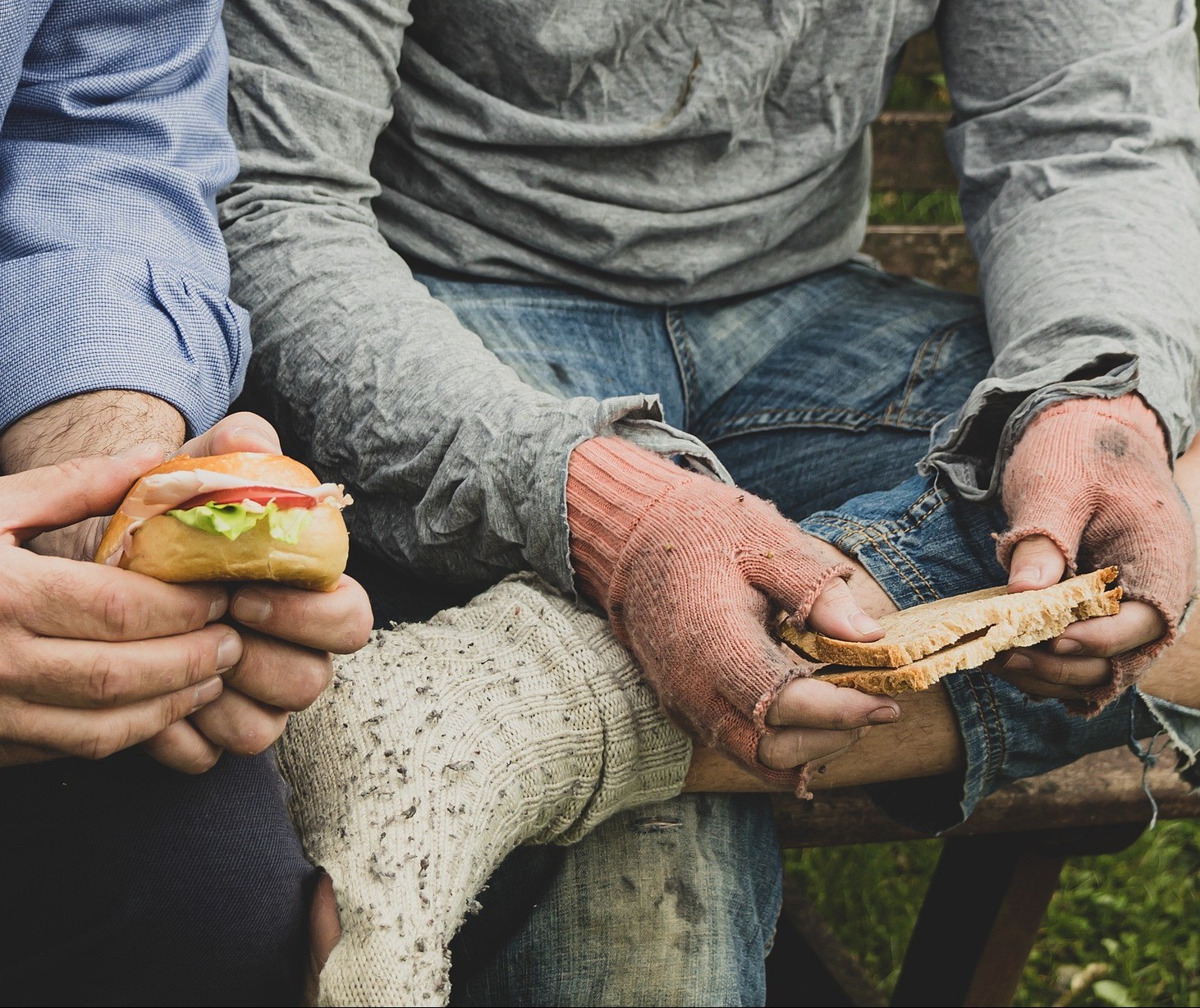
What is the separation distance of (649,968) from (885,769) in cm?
36

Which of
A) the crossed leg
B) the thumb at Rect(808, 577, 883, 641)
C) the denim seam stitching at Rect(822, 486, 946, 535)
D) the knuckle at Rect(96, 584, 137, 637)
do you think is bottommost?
the crossed leg

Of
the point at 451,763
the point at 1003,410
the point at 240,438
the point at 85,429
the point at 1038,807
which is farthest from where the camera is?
the point at 1038,807

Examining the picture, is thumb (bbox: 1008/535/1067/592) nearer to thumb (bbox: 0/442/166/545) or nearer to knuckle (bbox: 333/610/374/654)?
knuckle (bbox: 333/610/374/654)

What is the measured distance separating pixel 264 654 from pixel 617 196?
1011 mm

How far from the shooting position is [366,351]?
1409 mm

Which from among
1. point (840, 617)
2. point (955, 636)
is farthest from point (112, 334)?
point (955, 636)

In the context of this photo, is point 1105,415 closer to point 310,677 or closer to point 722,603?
point 722,603

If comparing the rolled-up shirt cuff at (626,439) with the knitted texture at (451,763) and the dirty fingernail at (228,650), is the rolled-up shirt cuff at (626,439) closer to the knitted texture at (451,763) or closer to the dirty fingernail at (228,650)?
the knitted texture at (451,763)

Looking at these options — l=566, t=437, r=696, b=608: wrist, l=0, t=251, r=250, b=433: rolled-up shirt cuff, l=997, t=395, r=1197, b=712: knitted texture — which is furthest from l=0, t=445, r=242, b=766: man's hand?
l=997, t=395, r=1197, b=712: knitted texture

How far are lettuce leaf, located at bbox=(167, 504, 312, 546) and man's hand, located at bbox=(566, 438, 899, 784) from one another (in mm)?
375

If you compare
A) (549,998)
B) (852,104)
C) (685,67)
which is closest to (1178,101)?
(852,104)

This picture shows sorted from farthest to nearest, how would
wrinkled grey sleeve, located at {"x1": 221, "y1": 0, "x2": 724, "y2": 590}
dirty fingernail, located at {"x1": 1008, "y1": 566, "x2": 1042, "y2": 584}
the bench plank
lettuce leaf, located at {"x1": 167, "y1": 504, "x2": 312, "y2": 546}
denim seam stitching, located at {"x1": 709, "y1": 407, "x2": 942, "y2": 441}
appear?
denim seam stitching, located at {"x1": 709, "y1": 407, "x2": 942, "y2": 441}, the bench plank, wrinkled grey sleeve, located at {"x1": 221, "y1": 0, "x2": 724, "y2": 590}, dirty fingernail, located at {"x1": 1008, "y1": 566, "x2": 1042, "y2": 584}, lettuce leaf, located at {"x1": 167, "y1": 504, "x2": 312, "y2": 546}

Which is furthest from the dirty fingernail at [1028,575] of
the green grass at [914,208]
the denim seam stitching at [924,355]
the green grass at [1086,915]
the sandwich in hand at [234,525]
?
the green grass at [914,208]

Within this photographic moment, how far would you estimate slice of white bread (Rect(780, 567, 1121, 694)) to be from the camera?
1076 millimetres
